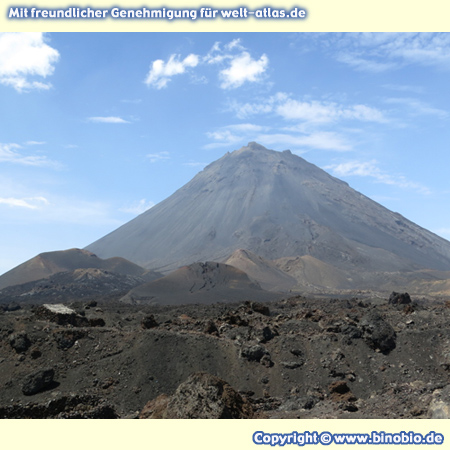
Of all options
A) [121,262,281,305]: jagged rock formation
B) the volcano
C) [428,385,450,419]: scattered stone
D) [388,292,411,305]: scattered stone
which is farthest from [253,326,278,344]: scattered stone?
the volcano

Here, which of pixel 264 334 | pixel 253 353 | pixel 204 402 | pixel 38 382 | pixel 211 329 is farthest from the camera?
pixel 211 329

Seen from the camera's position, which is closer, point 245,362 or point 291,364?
point 291,364

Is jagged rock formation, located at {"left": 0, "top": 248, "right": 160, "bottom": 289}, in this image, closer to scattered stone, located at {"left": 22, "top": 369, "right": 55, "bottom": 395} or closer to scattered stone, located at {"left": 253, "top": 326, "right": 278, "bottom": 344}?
scattered stone, located at {"left": 253, "top": 326, "right": 278, "bottom": 344}

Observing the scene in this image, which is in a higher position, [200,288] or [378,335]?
[200,288]

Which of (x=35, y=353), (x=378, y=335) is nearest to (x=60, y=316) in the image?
(x=35, y=353)

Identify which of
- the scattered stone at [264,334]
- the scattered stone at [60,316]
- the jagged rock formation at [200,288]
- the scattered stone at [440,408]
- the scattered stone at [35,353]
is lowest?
the scattered stone at [440,408]

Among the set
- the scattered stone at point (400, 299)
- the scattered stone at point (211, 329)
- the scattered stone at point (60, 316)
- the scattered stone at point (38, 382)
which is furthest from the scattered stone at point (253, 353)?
the scattered stone at point (400, 299)

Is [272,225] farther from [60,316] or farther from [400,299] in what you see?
[60,316]

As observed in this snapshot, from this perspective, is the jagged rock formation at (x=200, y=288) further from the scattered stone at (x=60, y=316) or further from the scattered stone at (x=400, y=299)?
the scattered stone at (x=60, y=316)
